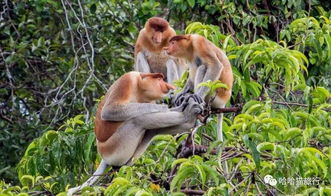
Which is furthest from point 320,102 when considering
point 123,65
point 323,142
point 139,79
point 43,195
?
point 123,65

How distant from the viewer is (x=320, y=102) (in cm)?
457

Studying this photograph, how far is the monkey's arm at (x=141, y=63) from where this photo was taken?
643 centimetres

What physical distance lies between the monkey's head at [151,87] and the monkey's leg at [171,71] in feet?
4.50

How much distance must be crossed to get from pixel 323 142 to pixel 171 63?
2312 millimetres

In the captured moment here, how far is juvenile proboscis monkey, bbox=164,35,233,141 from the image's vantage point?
16.5ft

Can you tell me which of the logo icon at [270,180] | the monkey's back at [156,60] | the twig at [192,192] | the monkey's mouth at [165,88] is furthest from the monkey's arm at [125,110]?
the monkey's back at [156,60]

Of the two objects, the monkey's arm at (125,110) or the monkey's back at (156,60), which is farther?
the monkey's back at (156,60)

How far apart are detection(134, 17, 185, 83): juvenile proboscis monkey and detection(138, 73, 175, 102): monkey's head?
1404 millimetres

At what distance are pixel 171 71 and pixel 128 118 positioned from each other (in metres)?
1.59

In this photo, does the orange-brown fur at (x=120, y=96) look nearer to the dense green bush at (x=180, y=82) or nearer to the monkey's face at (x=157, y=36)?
the dense green bush at (x=180, y=82)

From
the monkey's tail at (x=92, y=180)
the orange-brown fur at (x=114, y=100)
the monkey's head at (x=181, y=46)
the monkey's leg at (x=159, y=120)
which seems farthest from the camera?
the monkey's head at (x=181, y=46)

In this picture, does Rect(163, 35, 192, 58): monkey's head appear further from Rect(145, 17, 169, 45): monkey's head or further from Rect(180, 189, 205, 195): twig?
Rect(180, 189, 205, 195): twig

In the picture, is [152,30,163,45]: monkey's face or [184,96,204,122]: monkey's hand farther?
[152,30,163,45]: monkey's face

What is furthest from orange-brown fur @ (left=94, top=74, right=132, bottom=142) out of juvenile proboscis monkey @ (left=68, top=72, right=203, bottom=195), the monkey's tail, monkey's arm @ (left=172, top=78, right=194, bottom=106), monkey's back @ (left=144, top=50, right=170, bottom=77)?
monkey's back @ (left=144, top=50, right=170, bottom=77)
